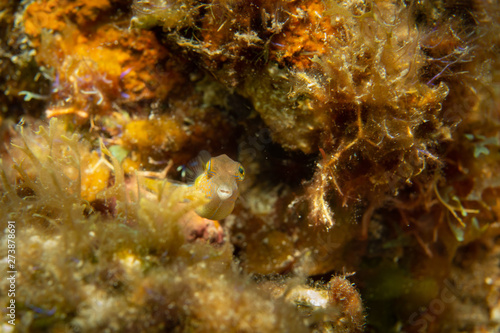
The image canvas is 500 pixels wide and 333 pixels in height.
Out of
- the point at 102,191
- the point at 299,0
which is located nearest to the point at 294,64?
the point at 299,0

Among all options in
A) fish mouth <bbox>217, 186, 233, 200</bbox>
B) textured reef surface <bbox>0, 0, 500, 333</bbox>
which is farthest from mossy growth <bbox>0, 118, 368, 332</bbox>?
fish mouth <bbox>217, 186, 233, 200</bbox>

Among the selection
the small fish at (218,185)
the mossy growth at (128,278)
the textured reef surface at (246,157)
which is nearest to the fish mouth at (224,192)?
the small fish at (218,185)

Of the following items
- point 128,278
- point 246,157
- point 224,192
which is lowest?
point 246,157

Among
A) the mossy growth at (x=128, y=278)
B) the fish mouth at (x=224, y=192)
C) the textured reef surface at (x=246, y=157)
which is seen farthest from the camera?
the fish mouth at (x=224, y=192)

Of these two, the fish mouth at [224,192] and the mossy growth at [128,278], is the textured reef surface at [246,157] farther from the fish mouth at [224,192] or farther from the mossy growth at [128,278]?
the fish mouth at [224,192]

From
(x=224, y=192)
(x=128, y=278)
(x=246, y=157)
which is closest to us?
(x=128, y=278)

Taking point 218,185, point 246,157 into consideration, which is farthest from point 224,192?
point 246,157

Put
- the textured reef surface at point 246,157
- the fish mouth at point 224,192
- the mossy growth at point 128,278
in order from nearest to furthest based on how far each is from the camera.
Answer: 1. the mossy growth at point 128,278
2. the textured reef surface at point 246,157
3. the fish mouth at point 224,192

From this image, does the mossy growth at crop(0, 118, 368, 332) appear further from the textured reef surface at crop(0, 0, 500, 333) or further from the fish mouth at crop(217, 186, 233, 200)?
the fish mouth at crop(217, 186, 233, 200)

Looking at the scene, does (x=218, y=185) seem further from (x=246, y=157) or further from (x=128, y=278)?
(x=128, y=278)
